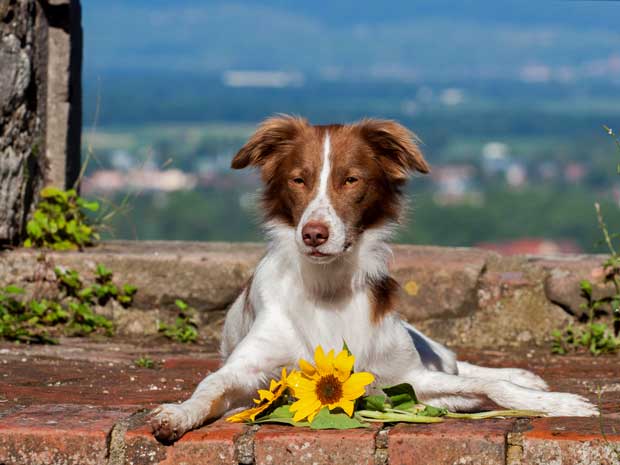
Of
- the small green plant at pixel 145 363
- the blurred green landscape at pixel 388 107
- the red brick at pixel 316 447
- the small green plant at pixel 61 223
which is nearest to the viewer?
the red brick at pixel 316 447

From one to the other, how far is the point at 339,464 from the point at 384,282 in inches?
46.4

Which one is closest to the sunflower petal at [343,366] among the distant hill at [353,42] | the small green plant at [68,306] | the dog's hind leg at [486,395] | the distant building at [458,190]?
the dog's hind leg at [486,395]

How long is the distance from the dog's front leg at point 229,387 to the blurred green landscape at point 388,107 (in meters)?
0.65

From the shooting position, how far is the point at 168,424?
352 centimetres

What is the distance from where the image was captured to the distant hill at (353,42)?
496 ft

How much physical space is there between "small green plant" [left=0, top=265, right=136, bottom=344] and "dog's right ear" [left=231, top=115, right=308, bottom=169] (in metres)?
1.86

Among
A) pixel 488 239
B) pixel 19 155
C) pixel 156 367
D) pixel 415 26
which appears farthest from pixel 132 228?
pixel 415 26

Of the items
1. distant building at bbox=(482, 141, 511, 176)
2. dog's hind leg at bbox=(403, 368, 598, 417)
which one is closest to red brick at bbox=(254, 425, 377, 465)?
dog's hind leg at bbox=(403, 368, 598, 417)

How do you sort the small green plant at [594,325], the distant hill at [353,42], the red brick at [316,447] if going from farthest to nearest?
the distant hill at [353,42] → the small green plant at [594,325] → the red brick at [316,447]

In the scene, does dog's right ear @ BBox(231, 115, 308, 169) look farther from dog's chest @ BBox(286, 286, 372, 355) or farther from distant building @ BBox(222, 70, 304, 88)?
distant building @ BBox(222, 70, 304, 88)

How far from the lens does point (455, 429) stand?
3.50 m

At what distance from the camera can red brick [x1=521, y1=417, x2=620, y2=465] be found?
11.0ft

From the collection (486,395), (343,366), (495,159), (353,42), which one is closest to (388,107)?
(495,159)

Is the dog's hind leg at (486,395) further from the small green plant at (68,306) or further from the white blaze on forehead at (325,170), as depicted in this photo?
the small green plant at (68,306)
